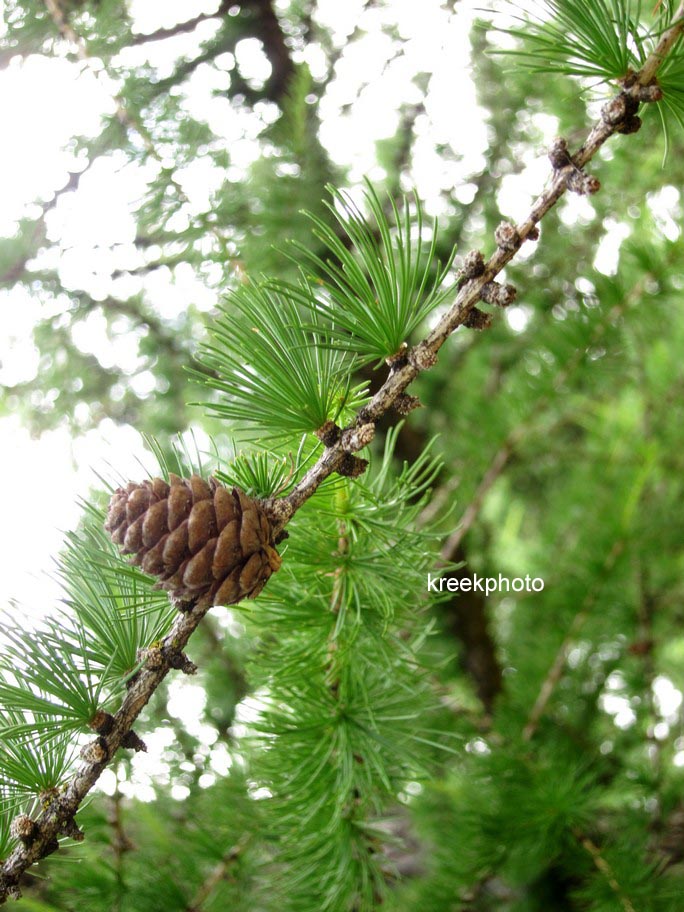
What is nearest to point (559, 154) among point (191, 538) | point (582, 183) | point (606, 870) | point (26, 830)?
point (582, 183)

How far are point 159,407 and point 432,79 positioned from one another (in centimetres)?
53

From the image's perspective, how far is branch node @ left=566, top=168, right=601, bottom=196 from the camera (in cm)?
33

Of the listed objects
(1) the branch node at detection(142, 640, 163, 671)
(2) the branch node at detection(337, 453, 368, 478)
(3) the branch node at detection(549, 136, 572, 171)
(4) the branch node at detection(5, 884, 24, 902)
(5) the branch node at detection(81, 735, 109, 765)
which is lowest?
(4) the branch node at detection(5, 884, 24, 902)

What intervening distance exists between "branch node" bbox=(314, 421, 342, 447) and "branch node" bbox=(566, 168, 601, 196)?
144 mm

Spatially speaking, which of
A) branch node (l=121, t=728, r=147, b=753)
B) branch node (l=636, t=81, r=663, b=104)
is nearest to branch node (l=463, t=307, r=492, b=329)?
branch node (l=636, t=81, r=663, b=104)

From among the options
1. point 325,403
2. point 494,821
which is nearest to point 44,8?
point 325,403

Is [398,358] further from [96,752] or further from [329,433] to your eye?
[96,752]

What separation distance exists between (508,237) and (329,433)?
12cm

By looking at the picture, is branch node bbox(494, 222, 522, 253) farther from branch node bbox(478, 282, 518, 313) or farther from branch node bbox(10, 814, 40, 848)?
branch node bbox(10, 814, 40, 848)

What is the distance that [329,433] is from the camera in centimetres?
36

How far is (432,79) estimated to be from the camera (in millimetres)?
914

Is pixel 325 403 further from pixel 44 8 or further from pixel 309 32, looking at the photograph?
pixel 309 32

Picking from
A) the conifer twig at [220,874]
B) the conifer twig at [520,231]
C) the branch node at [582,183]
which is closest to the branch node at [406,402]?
the conifer twig at [520,231]

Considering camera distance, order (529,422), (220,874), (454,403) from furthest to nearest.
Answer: (454,403), (529,422), (220,874)
